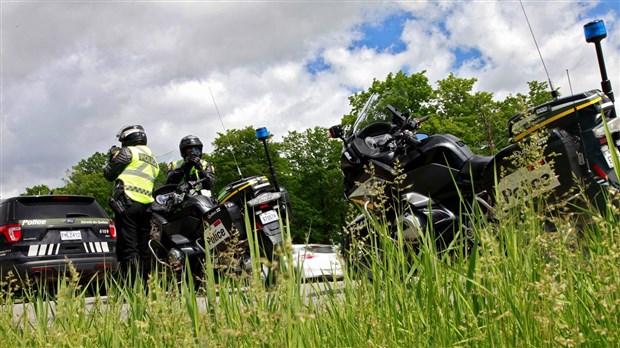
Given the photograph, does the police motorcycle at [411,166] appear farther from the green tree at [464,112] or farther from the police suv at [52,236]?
the green tree at [464,112]

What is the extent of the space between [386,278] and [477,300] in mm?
473

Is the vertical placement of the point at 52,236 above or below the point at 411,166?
above

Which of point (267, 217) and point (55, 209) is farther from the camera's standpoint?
point (55, 209)

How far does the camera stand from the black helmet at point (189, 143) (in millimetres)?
8859

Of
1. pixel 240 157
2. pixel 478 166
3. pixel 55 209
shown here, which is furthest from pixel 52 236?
pixel 240 157

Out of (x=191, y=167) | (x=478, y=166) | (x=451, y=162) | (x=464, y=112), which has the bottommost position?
(x=478, y=166)

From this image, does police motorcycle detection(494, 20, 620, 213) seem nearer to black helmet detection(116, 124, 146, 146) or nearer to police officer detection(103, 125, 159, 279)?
police officer detection(103, 125, 159, 279)

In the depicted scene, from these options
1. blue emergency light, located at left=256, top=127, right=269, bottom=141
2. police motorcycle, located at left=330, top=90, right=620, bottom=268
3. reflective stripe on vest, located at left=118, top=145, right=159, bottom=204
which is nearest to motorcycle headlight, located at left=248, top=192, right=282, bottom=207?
blue emergency light, located at left=256, top=127, right=269, bottom=141

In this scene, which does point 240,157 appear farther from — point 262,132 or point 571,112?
point 571,112

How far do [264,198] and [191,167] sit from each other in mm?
1636

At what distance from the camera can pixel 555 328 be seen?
5.19 feet

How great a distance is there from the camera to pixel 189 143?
886 centimetres

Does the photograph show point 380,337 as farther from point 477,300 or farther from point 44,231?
point 44,231

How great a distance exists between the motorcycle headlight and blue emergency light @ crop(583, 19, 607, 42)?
3777mm
